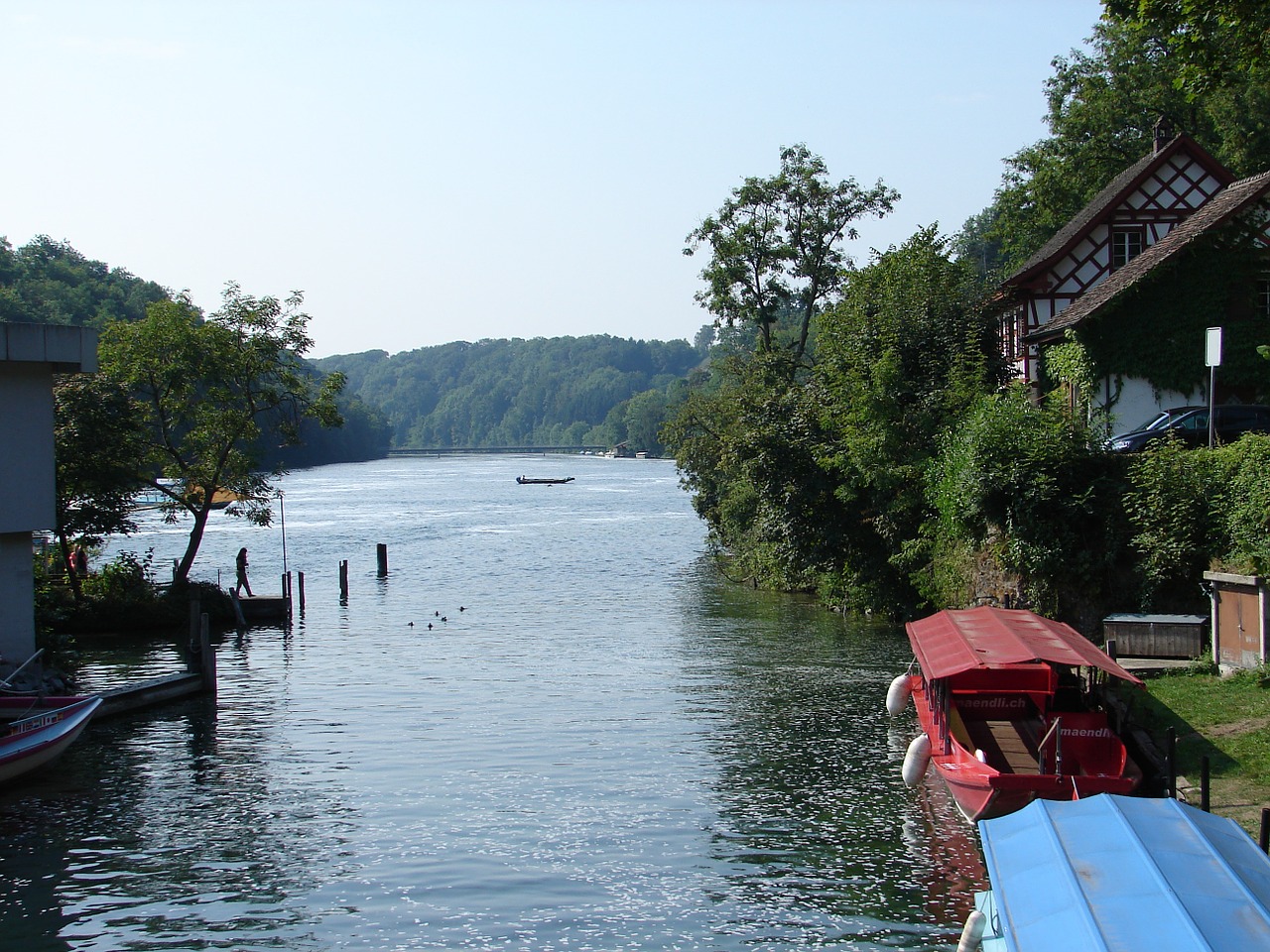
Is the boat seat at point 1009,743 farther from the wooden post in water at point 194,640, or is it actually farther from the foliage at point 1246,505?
the wooden post in water at point 194,640

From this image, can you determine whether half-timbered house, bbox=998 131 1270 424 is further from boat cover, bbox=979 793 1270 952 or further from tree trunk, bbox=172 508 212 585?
boat cover, bbox=979 793 1270 952

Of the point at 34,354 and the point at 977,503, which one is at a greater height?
the point at 34,354

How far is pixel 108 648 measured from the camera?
32156 millimetres

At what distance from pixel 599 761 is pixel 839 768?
3876mm

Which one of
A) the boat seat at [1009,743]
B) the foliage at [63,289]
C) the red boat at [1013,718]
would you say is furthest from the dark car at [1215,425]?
the foliage at [63,289]

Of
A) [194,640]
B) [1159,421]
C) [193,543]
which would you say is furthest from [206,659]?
[1159,421]

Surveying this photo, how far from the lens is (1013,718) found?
18.1 meters

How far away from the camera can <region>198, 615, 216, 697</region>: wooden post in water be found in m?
25.5

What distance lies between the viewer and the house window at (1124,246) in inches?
1623

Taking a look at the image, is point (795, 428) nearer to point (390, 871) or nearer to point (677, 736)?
point (677, 736)

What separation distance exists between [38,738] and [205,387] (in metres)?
23.0

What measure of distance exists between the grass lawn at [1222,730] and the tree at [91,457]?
26.5 meters

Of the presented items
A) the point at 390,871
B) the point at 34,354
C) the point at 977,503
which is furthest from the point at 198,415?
the point at 390,871

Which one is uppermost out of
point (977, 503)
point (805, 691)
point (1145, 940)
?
point (977, 503)
